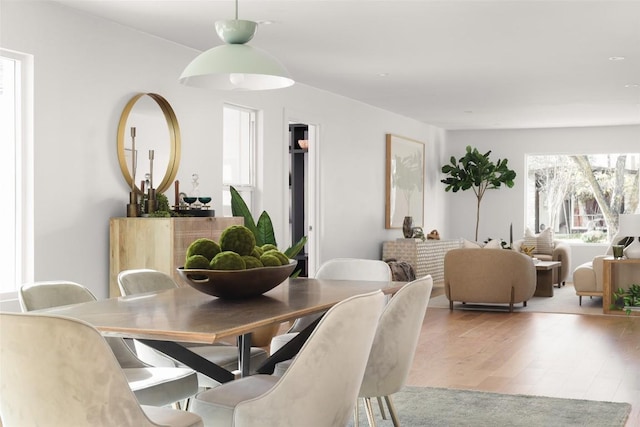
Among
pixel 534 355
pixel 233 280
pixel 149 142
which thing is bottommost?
pixel 534 355

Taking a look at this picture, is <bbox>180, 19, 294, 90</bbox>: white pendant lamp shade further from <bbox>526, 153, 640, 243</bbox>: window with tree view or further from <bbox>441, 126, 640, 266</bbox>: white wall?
<bbox>526, 153, 640, 243</bbox>: window with tree view

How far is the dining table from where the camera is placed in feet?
7.35

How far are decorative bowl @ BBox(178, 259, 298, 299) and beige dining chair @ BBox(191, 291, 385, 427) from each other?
442mm

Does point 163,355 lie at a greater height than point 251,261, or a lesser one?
lesser

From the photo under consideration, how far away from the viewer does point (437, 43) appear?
21.0 ft

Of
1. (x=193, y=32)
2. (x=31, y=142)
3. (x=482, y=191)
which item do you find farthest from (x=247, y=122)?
(x=482, y=191)

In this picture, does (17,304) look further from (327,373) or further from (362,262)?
(327,373)

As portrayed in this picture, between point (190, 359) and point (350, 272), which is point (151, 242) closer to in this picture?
point (350, 272)

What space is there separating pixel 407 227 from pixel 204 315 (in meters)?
8.36

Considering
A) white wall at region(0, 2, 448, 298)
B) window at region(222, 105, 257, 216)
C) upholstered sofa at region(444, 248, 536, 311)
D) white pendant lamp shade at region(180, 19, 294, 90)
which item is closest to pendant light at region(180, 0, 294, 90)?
white pendant lamp shade at region(180, 19, 294, 90)

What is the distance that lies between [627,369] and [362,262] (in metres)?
2.46

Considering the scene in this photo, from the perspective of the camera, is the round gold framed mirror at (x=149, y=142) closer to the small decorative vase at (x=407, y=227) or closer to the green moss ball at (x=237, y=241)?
the green moss ball at (x=237, y=241)

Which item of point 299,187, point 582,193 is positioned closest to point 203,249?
point 299,187

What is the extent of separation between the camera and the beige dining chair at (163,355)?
3.35 metres
